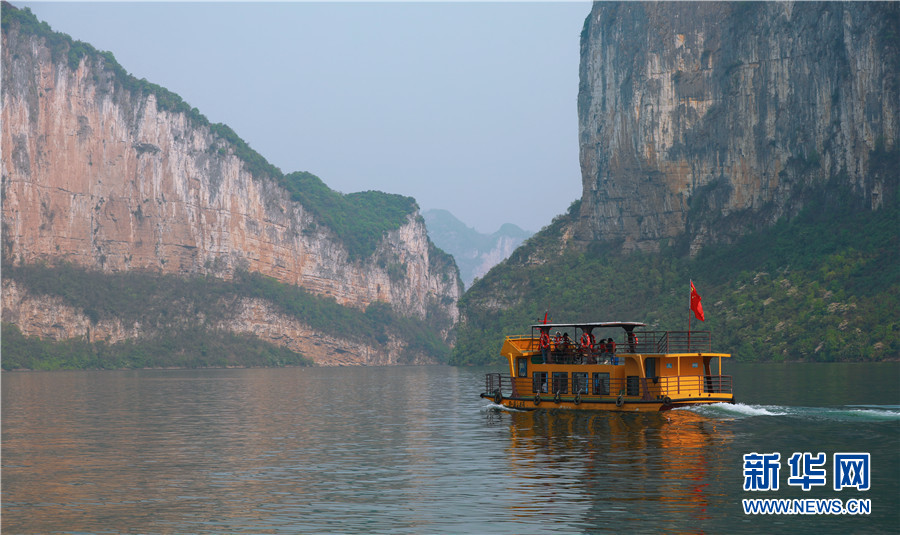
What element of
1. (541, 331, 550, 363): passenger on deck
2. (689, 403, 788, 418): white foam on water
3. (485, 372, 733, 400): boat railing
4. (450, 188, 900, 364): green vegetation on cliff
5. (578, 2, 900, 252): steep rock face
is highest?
(578, 2, 900, 252): steep rock face

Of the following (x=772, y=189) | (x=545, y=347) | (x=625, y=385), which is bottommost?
(x=625, y=385)

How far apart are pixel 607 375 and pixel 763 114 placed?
13620 centimetres

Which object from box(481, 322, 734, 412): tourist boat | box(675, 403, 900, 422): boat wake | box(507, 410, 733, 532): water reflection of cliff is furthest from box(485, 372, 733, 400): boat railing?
box(675, 403, 900, 422): boat wake

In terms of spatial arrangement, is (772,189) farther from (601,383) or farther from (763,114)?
(601,383)

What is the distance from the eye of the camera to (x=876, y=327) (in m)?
123

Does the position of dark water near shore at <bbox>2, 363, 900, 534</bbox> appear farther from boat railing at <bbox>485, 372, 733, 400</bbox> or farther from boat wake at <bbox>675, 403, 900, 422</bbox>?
boat railing at <bbox>485, 372, 733, 400</bbox>

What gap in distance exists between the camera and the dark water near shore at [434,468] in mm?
27156

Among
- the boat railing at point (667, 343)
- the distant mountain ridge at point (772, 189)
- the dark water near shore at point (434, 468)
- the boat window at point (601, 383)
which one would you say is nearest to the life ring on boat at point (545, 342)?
the boat window at point (601, 383)

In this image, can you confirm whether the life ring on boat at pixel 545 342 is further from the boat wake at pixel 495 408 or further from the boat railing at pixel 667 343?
the boat railing at pixel 667 343

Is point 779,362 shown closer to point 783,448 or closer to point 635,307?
point 635,307

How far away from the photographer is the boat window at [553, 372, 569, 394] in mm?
56572

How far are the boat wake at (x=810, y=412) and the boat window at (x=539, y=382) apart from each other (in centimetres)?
808

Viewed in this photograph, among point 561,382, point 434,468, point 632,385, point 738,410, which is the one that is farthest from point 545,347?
point 434,468

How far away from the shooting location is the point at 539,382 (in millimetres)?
58344
